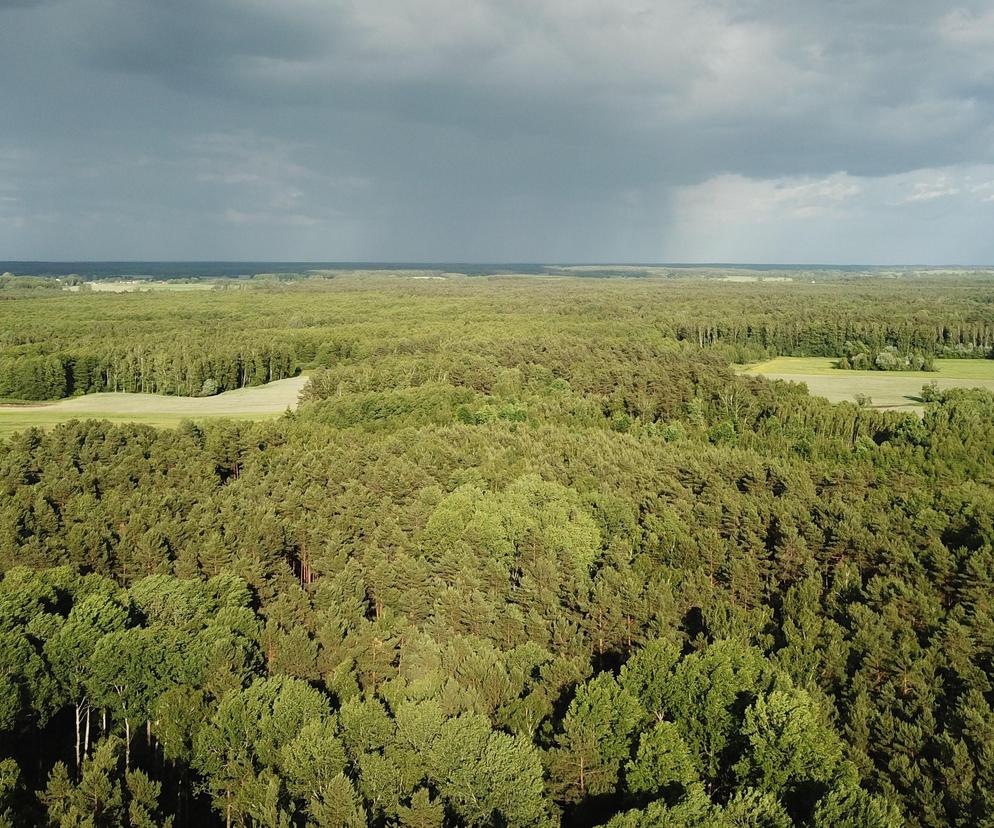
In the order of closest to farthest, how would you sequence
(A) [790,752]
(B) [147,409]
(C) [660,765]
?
(A) [790,752] → (C) [660,765] → (B) [147,409]

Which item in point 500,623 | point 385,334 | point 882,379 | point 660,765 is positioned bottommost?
point 500,623

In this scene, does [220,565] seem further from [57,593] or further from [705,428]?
[705,428]

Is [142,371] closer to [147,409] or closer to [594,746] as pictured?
[147,409]

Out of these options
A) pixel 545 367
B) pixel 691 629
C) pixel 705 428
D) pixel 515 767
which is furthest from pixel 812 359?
pixel 515 767

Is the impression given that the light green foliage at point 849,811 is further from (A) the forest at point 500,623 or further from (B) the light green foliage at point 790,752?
(B) the light green foliage at point 790,752

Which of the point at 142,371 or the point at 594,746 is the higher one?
the point at 142,371

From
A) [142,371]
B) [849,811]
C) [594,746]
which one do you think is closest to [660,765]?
[594,746]

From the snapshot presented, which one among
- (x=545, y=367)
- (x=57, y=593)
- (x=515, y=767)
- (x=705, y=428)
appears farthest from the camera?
(x=545, y=367)
